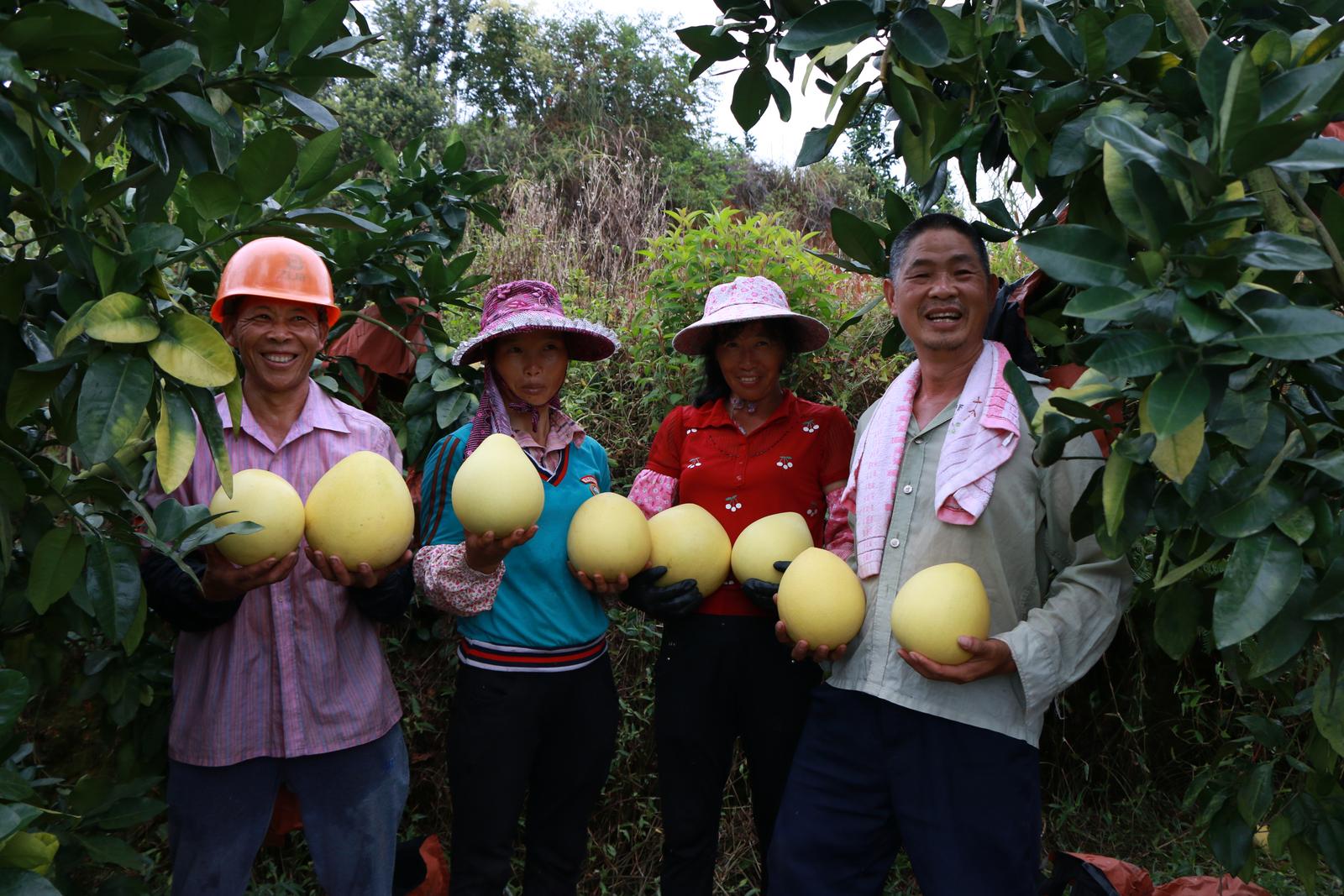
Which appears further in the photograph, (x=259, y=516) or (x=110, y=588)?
(x=259, y=516)

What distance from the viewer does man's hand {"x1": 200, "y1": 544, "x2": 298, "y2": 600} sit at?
6.28 ft

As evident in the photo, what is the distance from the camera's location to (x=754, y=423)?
259 cm

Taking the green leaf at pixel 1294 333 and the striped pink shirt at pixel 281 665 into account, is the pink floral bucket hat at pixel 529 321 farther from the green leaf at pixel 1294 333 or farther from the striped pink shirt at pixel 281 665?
the green leaf at pixel 1294 333

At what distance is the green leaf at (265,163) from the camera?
1.22m

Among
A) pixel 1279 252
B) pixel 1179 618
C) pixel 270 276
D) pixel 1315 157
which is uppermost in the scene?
pixel 1315 157

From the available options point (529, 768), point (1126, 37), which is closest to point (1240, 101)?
point (1126, 37)

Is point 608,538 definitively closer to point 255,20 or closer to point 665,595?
point 665,595

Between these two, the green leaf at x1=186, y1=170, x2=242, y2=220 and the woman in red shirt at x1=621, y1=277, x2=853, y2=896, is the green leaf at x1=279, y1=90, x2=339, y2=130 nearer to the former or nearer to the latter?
the green leaf at x1=186, y1=170, x2=242, y2=220

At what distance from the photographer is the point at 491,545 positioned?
2.18 metres

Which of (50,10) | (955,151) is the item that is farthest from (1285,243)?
(50,10)

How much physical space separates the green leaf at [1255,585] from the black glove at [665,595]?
55.5 inches

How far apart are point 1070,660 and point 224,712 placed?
1726 millimetres

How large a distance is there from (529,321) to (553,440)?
1.05 ft

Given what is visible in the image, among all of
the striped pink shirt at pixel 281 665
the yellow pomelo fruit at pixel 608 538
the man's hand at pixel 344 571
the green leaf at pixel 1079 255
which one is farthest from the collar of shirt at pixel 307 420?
the green leaf at pixel 1079 255
